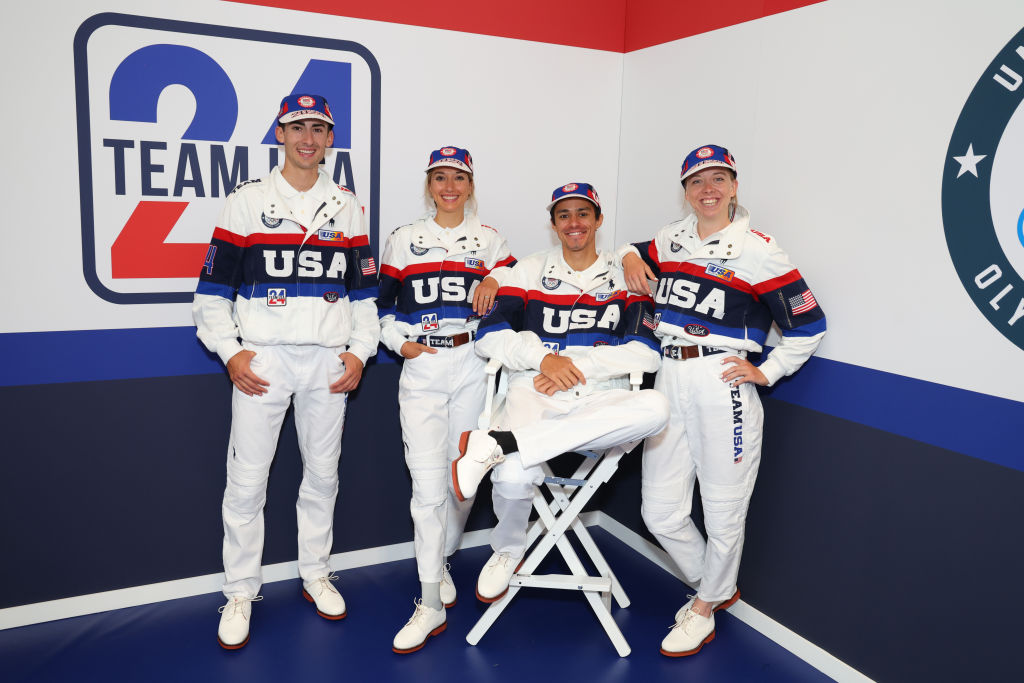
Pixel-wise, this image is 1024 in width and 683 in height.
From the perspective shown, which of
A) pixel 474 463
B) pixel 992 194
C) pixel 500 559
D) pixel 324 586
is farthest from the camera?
pixel 324 586

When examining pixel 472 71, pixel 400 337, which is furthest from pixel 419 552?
pixel 472 71

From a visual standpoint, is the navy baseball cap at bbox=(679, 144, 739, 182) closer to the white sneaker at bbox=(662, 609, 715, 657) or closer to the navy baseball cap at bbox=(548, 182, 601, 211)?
the navy baseball cap at bbox=(548, 182, 601, 211)

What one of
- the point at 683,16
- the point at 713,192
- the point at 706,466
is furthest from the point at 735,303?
the point at 683,16

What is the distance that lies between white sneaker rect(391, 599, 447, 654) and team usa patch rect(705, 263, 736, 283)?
6.15ft

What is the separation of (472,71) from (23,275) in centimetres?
226

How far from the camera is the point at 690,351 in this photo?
3072 mm

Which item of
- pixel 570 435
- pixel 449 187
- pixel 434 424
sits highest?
pixel 449 187

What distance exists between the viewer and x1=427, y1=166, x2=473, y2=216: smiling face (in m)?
3.27

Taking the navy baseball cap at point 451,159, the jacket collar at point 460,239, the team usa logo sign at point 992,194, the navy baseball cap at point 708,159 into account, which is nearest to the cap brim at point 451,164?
the navy baseball cap at point 451,159

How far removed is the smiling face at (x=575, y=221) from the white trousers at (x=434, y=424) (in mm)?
665

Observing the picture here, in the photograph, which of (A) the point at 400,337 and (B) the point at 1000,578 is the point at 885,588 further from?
(A) the point at 400,337

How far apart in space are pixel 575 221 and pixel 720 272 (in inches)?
25.6

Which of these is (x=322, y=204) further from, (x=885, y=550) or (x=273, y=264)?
(x=885, y=550)

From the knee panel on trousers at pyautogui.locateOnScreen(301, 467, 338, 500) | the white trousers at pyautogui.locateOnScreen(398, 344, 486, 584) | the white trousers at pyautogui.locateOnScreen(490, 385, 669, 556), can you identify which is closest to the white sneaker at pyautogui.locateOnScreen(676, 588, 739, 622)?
the white trousers at pyautogui.locateOnScreen(490, 385, 669, 556)
